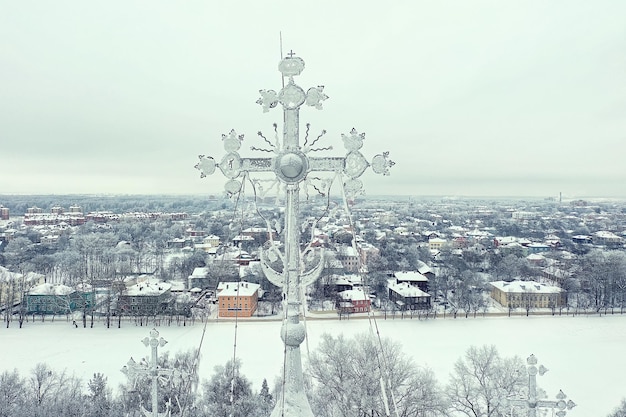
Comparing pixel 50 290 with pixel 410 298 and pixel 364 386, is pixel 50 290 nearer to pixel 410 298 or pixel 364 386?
pixel 410 298

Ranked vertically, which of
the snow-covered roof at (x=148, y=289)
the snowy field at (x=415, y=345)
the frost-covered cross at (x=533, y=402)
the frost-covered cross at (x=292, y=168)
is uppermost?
the frost-covered cross at (x=292, y=168)

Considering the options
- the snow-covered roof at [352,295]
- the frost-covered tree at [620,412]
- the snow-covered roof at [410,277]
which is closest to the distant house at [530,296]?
the snow-covered roof at [410,277]

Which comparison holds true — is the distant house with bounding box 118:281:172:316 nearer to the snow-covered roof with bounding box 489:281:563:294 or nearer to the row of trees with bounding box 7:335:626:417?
the row of trees with bounding box 7:335:626:417

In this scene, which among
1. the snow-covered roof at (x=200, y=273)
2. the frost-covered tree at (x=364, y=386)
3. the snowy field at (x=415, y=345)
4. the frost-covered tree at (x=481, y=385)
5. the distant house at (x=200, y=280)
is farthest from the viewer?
the snow-covered roof at (x=200, y=273)

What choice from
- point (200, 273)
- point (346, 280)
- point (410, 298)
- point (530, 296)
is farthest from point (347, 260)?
point (530, 296)

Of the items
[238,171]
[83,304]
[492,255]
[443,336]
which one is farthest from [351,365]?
[492,255]

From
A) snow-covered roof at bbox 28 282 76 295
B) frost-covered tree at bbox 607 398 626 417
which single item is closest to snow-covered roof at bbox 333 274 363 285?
snow-covered roof at bbox 28 282 76 295

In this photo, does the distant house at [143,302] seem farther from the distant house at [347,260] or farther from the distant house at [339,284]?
the distant house at [347,260]
